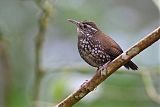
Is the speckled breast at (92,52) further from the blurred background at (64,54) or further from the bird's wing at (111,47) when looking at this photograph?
the blurred background at (64,54)

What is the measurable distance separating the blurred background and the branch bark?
0.95 meters

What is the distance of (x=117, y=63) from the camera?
6.75 feet

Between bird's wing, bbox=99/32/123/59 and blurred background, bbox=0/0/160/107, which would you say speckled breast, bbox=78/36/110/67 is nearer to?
bird's wing, bbox=99/32/123/59

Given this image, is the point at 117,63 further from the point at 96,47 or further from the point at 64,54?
the point at 64,54

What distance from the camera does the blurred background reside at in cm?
331

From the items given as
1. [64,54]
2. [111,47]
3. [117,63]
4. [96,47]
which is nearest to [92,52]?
[96,47]

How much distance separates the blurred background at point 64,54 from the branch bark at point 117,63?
950 millimetres

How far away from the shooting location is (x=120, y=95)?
369 cm

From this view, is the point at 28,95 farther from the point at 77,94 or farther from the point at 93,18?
the point at 77,94

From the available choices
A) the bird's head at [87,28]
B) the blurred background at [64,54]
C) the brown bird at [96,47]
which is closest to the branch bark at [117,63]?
the brown bird at [96,47]

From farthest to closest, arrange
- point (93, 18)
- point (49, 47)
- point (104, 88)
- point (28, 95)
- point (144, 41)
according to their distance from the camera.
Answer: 1. point (49, 47)
2. point (93, 18)
3. point (28, 95)
4. point (104, 88)
5. point (144, 41)

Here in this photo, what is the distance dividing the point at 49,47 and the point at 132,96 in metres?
1.86

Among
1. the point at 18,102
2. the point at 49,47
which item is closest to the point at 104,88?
the point at 18,102

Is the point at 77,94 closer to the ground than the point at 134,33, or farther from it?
closer to the ground
